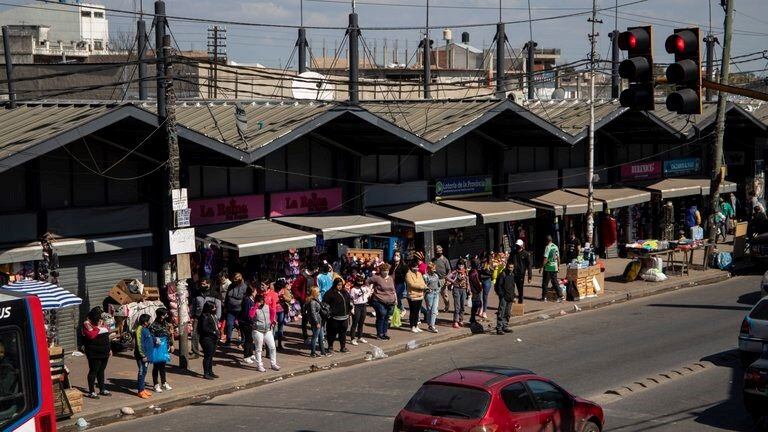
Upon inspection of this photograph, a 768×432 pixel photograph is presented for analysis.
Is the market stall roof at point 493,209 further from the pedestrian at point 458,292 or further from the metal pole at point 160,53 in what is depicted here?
the metal pole at point 160,53

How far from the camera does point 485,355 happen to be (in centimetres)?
2131

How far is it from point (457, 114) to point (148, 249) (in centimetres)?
1072

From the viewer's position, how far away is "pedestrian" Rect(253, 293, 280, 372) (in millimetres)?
19453

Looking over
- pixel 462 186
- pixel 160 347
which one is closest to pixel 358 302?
pixel 160 347

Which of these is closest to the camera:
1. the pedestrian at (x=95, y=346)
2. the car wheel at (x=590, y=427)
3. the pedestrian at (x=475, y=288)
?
the car wheel at (x=590, y=427)

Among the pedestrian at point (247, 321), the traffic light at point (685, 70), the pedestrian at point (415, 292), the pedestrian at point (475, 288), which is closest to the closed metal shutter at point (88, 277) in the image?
the pedestrian at point (247, 321)

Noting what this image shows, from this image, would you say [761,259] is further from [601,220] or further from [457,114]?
[457,114]

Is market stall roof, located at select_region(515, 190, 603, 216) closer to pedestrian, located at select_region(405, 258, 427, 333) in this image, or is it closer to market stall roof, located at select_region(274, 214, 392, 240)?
market stall roof, located at select_region(274, 214, 392, 240)

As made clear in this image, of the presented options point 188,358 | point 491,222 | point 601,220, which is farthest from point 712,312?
point 188,358

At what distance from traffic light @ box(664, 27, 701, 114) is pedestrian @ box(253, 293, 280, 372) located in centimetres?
951

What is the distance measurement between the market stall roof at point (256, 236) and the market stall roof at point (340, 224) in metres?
0.56

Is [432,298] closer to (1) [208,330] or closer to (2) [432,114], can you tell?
(1) [208,330]

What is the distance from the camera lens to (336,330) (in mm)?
21234

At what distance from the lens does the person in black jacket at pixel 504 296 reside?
77.1 ft
